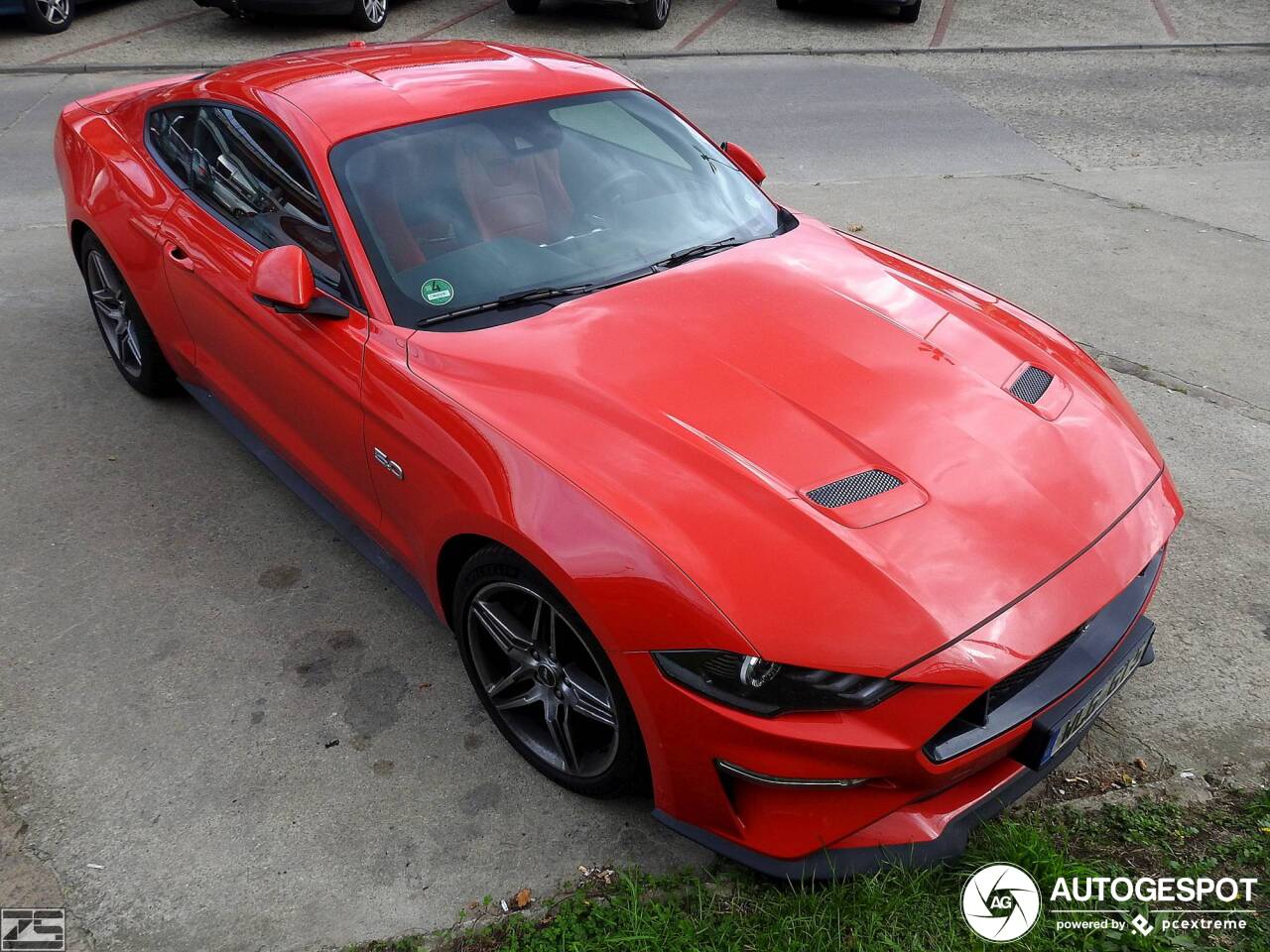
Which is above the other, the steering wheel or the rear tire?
the steering wheel

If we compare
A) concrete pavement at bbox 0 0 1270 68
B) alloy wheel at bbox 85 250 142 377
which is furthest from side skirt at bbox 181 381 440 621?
concrete pavement at bbox 0 0 1270 68

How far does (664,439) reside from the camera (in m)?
2.65

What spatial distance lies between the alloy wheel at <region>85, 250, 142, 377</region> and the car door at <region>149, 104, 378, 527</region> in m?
0.71

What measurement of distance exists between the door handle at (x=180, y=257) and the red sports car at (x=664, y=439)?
12 millimetres

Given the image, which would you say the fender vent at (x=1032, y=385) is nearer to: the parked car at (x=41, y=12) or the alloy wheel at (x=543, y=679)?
the alloy wheel at (x=543, y=679)

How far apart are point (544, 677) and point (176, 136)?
2860 mm

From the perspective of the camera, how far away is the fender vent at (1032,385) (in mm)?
2980

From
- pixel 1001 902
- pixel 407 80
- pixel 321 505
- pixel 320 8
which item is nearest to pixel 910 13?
pixel 320 8

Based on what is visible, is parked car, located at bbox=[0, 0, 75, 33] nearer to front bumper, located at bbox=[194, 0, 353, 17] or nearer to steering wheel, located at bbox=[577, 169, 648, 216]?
front bumper, located at bbox=[194, 0, 353, 17]

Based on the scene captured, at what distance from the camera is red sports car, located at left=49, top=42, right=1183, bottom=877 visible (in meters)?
2.32

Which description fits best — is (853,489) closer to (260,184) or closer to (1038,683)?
(1038,683)

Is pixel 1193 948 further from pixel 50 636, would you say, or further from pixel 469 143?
pixel 50 636

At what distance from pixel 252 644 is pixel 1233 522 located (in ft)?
12.0

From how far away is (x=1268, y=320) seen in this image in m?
5.76
